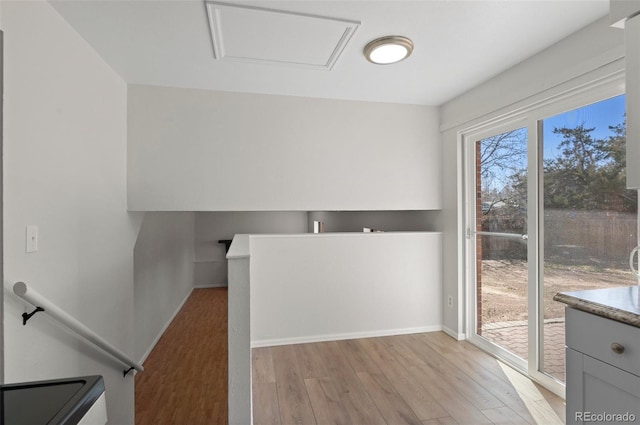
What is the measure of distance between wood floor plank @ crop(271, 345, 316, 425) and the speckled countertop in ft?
5.13

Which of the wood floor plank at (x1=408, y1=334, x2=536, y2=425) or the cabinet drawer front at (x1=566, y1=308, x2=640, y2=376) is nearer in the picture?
the cabinet drawer front at (x1=566, y1=308, x2=640, y2=376)

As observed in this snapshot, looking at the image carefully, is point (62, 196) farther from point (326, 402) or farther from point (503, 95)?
point (503, 95)

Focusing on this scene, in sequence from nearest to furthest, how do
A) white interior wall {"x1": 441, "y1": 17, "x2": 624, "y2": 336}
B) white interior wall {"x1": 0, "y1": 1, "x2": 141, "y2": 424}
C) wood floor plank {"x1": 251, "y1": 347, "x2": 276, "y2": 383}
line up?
white interior wall {"x1": 0, "y1": 1, "x2": 141, "y2": 424} < white interior wall {"x1": 441, "y1": 17, "x2": 624, "y2": 336} < wood floor plank {"x1": 251, "y1": 347, "x2": 276, "y2": 383}

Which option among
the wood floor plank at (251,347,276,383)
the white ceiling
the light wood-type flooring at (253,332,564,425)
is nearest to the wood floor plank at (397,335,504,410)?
the light wood-type flooring at (253,332,564,425)

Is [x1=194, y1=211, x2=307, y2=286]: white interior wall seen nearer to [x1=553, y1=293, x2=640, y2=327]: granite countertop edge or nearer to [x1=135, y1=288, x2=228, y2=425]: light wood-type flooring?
[x1=135, y1=288, x2=228, y2=425]: light wood-type flooring

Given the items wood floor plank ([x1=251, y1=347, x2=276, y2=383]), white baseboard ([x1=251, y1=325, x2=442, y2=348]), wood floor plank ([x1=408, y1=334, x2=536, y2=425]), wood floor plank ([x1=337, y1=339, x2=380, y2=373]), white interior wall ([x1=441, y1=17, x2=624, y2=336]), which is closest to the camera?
white interior wall ([x1=441, y1=17, x2=624, y2=336])

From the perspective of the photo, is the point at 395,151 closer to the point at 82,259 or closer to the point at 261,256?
the point at 261,256

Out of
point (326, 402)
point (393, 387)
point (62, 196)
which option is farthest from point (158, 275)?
point (393, 387)

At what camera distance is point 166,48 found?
7.19 feet

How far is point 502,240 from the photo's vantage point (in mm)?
2748

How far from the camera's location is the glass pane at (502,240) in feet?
8.38

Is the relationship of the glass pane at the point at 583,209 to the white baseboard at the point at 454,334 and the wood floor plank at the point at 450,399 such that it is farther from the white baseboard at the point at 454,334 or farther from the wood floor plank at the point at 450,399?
the white baseboard at the point at 454,334

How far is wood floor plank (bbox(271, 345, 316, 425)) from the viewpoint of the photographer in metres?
2.01

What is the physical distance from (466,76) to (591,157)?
3.72 ft
